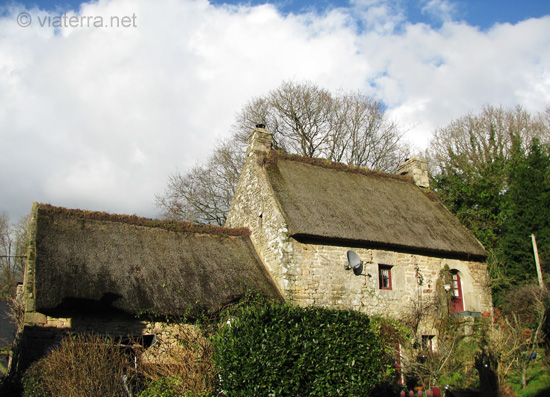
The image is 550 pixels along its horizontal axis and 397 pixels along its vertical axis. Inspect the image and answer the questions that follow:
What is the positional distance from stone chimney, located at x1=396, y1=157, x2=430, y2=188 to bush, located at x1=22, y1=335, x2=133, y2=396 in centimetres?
1344

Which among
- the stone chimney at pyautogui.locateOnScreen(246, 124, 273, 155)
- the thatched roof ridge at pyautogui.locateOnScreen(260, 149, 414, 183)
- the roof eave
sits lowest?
the roof eave

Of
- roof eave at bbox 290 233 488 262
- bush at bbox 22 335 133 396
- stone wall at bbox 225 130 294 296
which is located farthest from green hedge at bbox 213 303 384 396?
roof eave at bbox 290 233 488 262

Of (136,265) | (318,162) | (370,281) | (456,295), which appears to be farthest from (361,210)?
(136,265)

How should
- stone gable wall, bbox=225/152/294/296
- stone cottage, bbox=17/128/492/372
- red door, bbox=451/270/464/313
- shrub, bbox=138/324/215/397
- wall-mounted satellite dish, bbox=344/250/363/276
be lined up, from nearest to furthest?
shrub, bbox=138/324/215/397
stone cottage, bbox=17/128/492/372
stone gable wall, bbox=225/152/294/296
wall-mounted satellite dish, bbox=344/250/363/276
red door, bbox=451/270/464/313

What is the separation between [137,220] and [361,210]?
6.91 metres

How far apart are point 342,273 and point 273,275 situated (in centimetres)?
193

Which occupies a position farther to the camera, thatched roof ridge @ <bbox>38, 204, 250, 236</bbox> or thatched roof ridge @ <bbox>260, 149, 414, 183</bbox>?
thatched roof ridge @ <bbox>260, 149, 414, 183</bbox>

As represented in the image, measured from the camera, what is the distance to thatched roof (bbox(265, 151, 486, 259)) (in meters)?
12.2

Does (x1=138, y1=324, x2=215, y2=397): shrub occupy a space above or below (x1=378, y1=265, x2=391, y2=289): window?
below

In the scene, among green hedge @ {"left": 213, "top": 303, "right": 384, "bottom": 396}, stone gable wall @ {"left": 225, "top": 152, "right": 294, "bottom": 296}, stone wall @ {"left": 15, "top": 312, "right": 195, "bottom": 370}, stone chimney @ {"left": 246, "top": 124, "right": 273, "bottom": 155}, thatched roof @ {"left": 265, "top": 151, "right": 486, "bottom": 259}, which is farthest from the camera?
stone chimney @ {"left": 246, "top": 124, "right": 273, "bottom": 155}

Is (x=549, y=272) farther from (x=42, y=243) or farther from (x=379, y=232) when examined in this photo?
(x=42, y=243)

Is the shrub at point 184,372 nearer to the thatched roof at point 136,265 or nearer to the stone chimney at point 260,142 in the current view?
the thatched roof at point 136,265

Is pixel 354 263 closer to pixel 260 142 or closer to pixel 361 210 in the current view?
pixel 361 210

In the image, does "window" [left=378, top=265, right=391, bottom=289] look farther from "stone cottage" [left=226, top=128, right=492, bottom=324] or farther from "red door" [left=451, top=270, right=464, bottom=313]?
"red door" [left=451, top=270, right=464, bottom=313]
